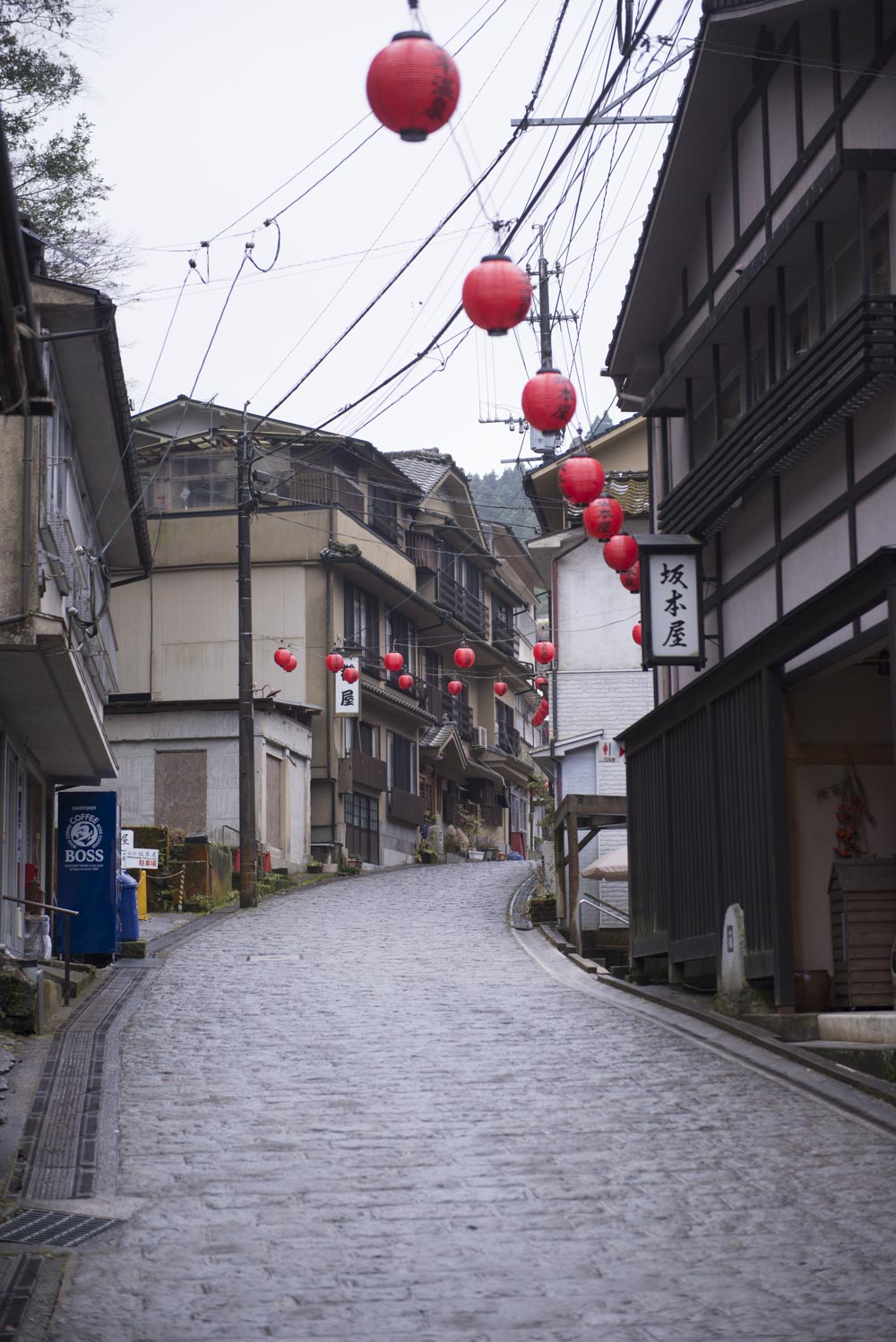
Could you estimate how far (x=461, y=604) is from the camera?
64.5 m

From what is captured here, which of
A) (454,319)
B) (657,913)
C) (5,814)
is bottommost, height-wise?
(657,913)

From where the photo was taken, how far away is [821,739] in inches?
695

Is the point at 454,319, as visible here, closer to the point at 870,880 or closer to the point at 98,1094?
the point at 870,880

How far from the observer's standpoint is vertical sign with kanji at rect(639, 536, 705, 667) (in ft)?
63.7

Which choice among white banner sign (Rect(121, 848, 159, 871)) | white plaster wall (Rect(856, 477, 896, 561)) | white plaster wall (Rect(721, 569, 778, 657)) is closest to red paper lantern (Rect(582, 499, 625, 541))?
white plaster wall (Rect(721, 569, 778, 657))

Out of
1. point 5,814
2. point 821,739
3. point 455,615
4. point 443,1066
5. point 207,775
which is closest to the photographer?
point 443,1066

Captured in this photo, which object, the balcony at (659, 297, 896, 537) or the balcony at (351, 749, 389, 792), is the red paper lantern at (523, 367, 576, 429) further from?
the balcony at (351, 749, 389, 792)

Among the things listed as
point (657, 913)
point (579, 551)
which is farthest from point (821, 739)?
point (579, 551)

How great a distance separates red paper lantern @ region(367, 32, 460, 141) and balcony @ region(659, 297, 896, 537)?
234 inches

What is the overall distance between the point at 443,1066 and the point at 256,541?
3717 cm

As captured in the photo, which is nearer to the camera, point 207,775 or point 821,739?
point 821,739

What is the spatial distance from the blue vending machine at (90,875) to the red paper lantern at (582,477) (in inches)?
356

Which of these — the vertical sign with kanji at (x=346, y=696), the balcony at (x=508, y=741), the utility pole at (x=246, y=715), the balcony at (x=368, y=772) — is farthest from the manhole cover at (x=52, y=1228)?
the balcony at (x=508, y=741)

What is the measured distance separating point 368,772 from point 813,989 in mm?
36621
